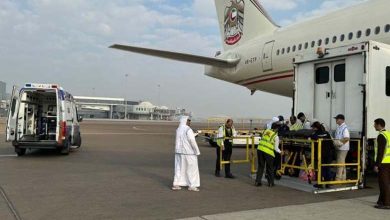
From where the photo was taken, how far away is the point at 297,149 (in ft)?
35.9

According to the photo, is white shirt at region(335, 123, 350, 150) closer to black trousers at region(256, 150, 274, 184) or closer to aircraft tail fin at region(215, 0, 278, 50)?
black trousers at region(256, 150, 274, 184)

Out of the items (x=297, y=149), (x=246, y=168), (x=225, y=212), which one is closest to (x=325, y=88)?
(x=297, y=149)

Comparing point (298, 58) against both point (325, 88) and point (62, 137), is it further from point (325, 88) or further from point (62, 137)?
point (62, 137)

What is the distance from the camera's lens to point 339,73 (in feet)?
35.7

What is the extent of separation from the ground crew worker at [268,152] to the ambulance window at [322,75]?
1805 mm

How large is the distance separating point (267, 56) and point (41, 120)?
1066 cm

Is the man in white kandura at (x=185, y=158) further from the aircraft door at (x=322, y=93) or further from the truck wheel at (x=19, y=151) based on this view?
the truck wheel at (x=19, y=151)

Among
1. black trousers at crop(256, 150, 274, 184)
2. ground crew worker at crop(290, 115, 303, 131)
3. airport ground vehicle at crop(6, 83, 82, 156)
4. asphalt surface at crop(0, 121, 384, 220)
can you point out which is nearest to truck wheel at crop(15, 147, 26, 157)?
airport ground vehicle at crop(6, 83, 82, 156)

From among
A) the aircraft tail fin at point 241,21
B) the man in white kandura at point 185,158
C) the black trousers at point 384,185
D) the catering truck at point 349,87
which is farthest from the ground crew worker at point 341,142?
the aircraft tail fin at point 241,21

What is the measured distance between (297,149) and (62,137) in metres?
9.19

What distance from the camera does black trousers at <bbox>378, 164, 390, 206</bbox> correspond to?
773cm

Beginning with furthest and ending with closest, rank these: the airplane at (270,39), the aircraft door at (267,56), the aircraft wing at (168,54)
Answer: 1. the aircraft wing at (168,54)
2. the aircraft door at (267,56)
3. the airplane at (270,39)

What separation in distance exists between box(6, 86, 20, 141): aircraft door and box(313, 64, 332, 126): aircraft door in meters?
11.0

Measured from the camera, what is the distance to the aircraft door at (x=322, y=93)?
441 inches
